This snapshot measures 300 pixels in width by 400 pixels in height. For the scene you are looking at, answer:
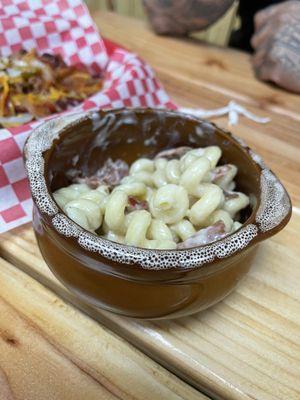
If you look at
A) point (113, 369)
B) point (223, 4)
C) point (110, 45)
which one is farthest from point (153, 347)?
point (223, 4)

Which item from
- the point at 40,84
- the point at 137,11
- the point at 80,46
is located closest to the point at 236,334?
the point at 40,84

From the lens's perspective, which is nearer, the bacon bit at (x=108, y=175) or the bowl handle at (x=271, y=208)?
the bowl handle at (x=271, y=208)

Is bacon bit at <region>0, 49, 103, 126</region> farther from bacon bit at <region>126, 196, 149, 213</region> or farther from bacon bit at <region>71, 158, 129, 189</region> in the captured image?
bacon bit at <region>126, 196, 149, 213</region>

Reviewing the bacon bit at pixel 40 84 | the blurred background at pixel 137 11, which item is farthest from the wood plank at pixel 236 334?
the blurred background at pixel 137 11

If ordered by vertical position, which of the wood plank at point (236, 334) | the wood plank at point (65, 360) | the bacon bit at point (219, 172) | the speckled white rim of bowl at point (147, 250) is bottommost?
the wood plank at point (65, 360)

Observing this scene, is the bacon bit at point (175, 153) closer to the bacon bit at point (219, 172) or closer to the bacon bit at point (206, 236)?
the bacon bit at point (219, 172)

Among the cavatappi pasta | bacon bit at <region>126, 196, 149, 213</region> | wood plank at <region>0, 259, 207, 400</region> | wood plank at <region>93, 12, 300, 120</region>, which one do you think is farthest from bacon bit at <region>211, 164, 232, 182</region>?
wood plank at <region>93, 12, 300, 120</region>
